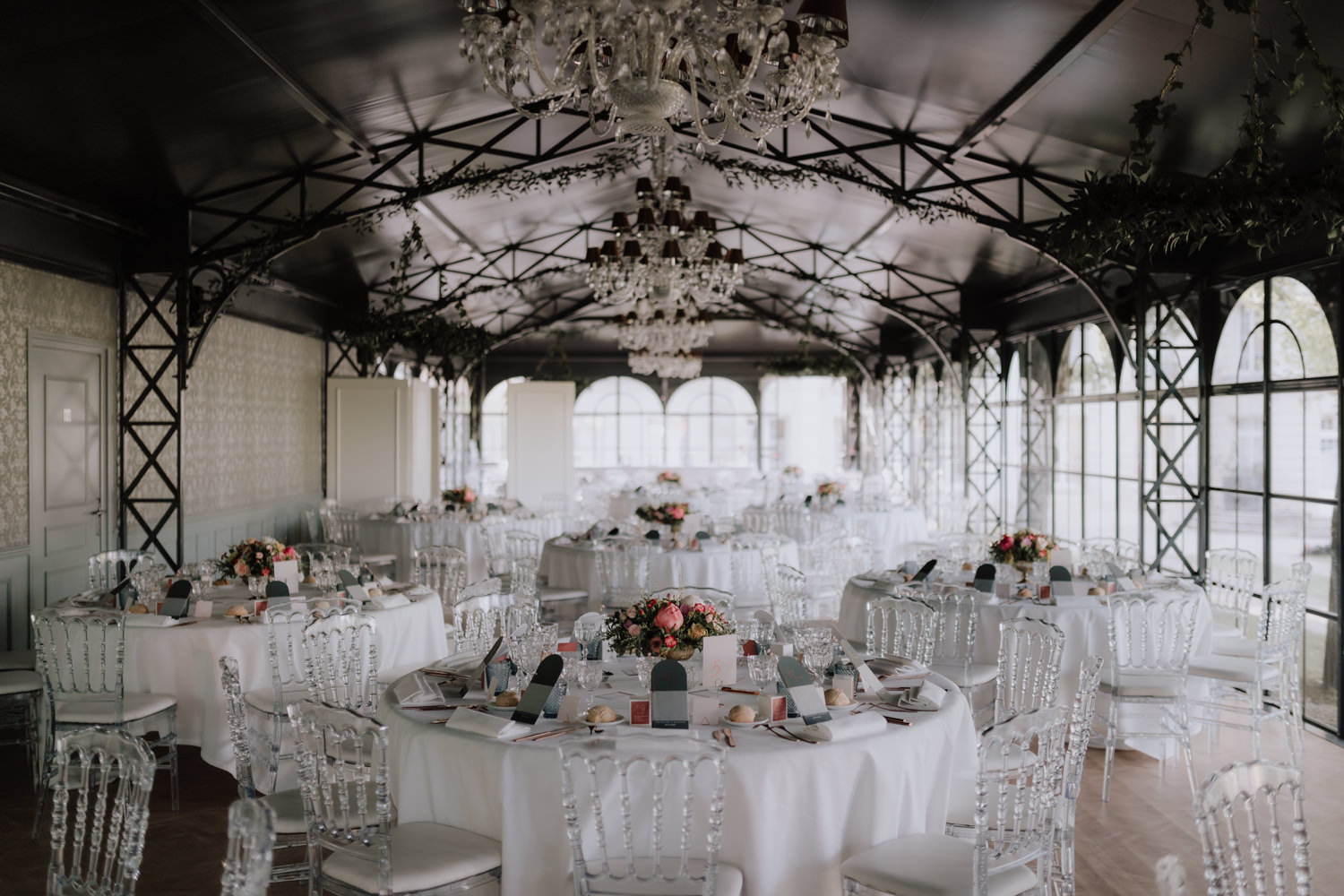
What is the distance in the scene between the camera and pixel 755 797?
3.16m

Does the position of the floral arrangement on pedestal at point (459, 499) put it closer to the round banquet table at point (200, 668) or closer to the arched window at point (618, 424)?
the round banquet table at point (200, 668)

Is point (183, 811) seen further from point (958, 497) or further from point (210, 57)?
point (958, 497)

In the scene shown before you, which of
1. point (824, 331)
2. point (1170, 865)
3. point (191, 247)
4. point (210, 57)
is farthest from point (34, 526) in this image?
point (824, 331)

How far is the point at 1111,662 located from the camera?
18.0 feet

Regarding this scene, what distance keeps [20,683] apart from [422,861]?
3656 mm

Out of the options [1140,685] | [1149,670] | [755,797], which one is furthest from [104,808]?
[1149,670]

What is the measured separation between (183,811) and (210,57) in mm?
3961

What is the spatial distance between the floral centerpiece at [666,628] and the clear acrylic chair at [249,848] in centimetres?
198

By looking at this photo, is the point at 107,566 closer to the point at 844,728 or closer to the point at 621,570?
the point at 621,570

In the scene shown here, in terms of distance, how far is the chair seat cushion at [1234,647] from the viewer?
6.36 meters

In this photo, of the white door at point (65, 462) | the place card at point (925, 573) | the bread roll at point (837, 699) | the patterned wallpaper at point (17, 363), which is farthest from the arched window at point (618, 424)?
the bread roll at point (837, 699)

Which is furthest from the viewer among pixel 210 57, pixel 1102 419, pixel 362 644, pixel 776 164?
pixel 1102 419

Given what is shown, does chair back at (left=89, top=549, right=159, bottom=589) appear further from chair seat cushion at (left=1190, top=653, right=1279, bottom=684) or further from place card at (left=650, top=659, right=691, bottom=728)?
chair seat cushion at (left=1190, top=653, right=1279, bottom=684)

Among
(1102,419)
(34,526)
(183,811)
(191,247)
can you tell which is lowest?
(183,811)
